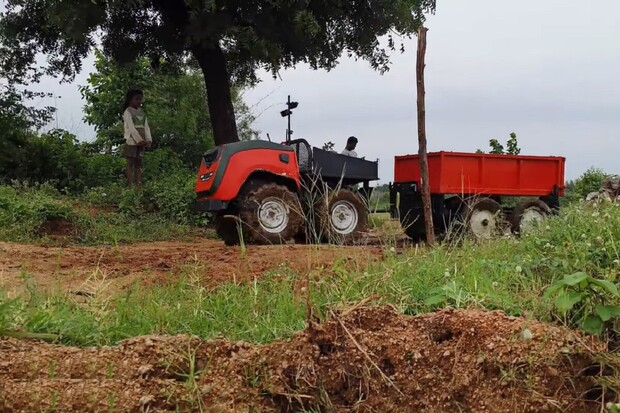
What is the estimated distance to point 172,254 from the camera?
24.7 feet

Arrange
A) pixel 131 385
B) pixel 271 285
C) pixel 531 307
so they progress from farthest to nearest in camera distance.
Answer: pixel 271 285, pixel 531 307, pixel 131 385

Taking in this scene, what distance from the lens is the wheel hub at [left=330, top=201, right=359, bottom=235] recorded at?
944 cm

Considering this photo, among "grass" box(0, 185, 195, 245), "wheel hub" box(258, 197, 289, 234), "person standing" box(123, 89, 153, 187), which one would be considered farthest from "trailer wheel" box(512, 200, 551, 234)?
"person standing" box(123, 89, 153, 187)

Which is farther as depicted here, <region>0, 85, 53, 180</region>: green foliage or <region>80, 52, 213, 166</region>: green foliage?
<region>80, 52, 213, 166</region>: green foliage

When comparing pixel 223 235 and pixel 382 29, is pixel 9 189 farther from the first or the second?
pixel 382 29

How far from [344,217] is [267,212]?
1317mm

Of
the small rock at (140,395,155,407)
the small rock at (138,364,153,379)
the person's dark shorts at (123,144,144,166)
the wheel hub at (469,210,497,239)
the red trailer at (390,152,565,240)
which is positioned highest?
the person's dark shorts at (123,144,144,166)

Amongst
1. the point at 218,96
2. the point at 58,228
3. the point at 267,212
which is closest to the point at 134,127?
the point at 218,96

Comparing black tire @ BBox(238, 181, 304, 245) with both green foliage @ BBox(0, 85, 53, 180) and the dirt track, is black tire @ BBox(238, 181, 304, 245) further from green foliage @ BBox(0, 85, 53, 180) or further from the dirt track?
green foliage @ BBox(0, 85, 53, 180)

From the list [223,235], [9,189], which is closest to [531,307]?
[223,235]

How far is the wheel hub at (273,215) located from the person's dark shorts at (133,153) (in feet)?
16.1

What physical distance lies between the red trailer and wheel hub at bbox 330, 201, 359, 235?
784mm

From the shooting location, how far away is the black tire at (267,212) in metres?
8.57

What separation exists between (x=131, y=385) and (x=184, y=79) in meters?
18.0
